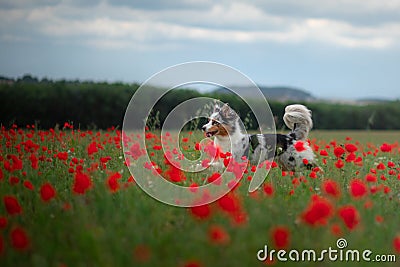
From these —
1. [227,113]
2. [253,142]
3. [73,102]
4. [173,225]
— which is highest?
[73,102]

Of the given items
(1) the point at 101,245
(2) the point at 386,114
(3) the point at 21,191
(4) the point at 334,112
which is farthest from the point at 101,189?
(2) the point at 386,114

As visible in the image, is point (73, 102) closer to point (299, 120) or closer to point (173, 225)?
point (299, 120)

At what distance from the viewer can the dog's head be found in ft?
29.7

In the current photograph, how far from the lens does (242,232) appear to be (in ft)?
14.6

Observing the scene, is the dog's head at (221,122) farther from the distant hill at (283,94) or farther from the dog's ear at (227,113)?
the distant hill at (283,94)

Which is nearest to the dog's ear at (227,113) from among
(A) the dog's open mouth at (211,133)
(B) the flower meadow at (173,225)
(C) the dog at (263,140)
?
(C) the dog at (263,140)

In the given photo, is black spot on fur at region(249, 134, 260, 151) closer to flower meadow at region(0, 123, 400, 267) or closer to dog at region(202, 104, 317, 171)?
dog at region(202, 104, 317, 171)

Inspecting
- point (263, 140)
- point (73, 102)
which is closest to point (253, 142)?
point (263, 140)

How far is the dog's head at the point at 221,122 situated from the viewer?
905 cm

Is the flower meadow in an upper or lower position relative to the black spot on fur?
lower

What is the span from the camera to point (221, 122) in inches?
362

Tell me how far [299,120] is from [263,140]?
2.25 ft

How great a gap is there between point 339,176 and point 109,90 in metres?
15.8

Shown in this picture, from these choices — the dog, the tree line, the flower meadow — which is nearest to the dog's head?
the dog
